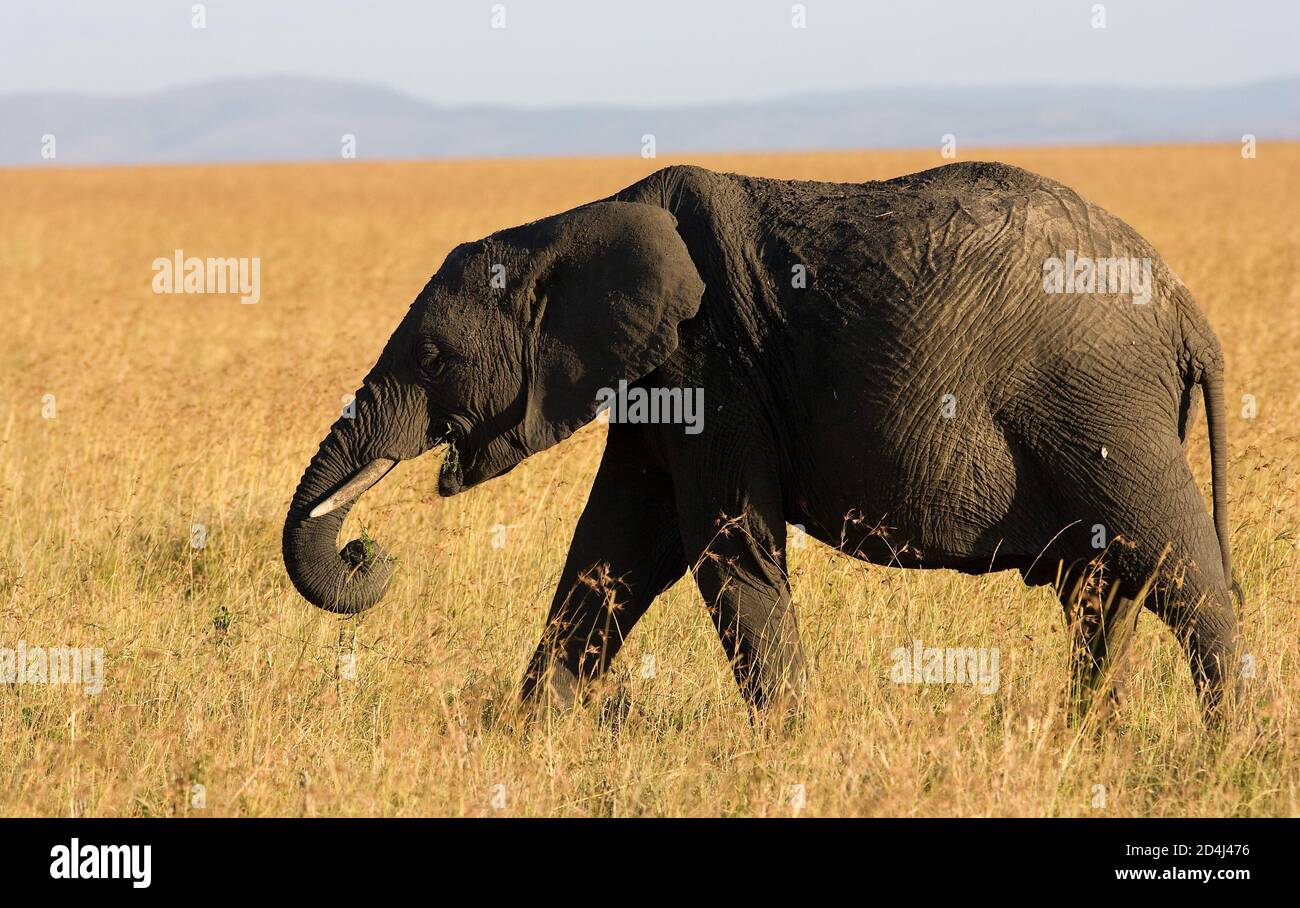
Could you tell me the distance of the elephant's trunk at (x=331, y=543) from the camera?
20.7 ft

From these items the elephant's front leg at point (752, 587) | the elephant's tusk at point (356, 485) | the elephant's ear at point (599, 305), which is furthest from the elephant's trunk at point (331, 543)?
the elephant's front leg at point (752, 587)

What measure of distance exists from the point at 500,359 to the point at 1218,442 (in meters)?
2.76

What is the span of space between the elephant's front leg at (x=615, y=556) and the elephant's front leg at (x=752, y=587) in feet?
1.80

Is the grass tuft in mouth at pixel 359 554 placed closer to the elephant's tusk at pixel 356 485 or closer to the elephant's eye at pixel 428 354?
the elephant's tusk at pixel 356 485

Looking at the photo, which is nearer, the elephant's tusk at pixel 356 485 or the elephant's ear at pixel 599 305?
the elephant's ear at pixel 599 305

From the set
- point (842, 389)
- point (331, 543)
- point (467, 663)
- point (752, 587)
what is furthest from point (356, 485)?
point (842, 389)

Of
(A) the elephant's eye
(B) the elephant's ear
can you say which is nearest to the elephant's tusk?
(A) the elephant's eye

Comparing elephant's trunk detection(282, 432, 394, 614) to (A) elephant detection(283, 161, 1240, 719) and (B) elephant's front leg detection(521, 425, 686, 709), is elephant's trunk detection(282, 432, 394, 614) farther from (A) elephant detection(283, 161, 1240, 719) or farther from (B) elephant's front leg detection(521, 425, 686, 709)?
(B) elephant's front leg detection(521, 425, 686, 709)

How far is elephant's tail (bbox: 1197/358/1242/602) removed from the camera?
600 centimetres

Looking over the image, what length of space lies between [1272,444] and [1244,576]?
2.08 meters

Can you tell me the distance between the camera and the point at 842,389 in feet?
19.5

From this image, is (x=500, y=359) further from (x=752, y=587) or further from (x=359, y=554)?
(x=752, y=587)

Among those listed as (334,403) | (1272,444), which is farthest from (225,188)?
(1272,444)
